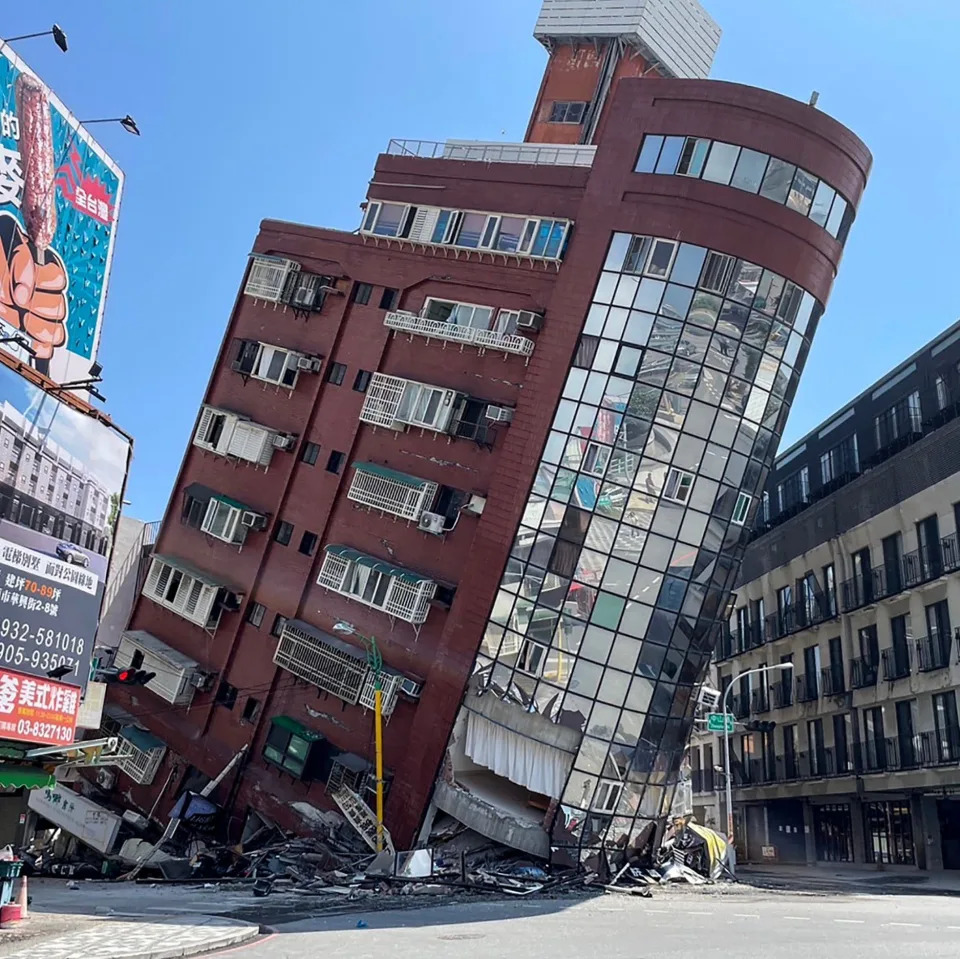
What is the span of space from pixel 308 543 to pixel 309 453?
3.56 metres

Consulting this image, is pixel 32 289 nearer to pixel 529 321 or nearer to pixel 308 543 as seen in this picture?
pixel 308 543

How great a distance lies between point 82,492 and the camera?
74.8 ft

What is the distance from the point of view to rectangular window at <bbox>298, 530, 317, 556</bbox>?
1449 inches

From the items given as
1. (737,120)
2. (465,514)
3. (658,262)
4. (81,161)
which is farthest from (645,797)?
(81,161)

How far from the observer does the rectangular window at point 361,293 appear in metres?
38.6

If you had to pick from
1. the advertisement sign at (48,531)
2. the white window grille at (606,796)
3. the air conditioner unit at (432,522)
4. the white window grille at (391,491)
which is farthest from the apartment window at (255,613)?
the white window grille at (606,796)

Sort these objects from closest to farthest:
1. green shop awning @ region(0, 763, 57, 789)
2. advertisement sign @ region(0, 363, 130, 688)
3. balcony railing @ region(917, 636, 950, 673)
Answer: green shop awning @ region(0, 763, 57, 789) < advertisement sign @ region(0, 363, 130, 688) < balcony railing @ region(917, 636, 950, 673)

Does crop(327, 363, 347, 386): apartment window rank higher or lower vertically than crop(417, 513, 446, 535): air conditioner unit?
higher

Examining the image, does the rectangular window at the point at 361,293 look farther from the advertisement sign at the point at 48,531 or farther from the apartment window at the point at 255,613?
the advertisement sign at the point at 48,531

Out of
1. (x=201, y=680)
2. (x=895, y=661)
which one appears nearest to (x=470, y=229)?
(x=201, y=680)

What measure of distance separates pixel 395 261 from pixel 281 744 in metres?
18.5

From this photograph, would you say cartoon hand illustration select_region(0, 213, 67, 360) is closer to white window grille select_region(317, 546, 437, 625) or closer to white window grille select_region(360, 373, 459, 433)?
white window grille select_region(360, 373, 459, 433)

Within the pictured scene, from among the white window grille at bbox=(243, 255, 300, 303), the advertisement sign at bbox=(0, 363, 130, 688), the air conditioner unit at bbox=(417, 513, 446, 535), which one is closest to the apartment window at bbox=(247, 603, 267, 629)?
the air conditioner unit at bbox=(417, 513, 446, 535)

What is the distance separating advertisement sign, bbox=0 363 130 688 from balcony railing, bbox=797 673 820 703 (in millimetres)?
40127
